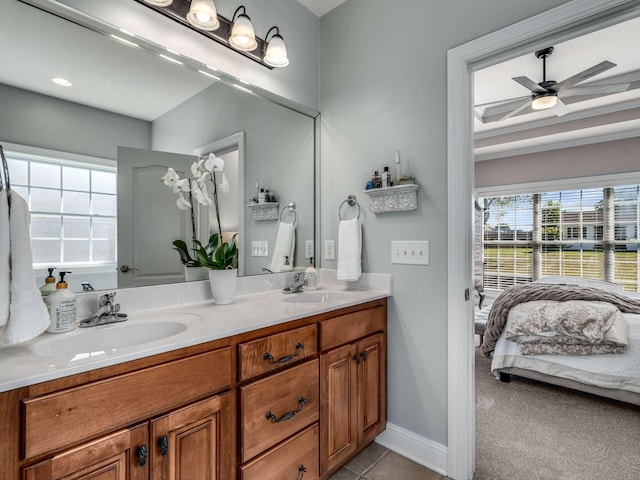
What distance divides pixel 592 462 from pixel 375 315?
141 centimetres

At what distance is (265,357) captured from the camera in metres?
1.22

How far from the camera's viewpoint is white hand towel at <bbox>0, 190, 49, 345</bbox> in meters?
0.88

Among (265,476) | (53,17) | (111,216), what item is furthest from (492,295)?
(53,17)

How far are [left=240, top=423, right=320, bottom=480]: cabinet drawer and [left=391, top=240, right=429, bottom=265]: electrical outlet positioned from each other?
93 centimetres

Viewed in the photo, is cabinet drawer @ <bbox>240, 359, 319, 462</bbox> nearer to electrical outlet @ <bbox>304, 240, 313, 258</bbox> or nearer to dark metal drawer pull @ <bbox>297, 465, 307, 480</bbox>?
dark metal drawer pull @ <bbox>297, 465, 307, 480</bbox>

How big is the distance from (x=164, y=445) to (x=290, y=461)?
0.58m

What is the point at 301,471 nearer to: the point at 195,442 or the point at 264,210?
the point at 195,442

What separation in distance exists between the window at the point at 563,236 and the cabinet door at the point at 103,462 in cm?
554

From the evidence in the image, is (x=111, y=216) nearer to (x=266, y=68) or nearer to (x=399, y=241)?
(x=266, y=68)

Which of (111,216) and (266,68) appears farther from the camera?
(266,68)

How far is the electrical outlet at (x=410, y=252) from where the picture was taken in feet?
5.69

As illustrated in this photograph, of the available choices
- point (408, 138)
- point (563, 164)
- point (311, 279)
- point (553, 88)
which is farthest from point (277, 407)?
point (563, 164)

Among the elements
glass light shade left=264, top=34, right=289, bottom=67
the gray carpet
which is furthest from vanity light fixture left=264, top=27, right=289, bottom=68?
the gray carpet

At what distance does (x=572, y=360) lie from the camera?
7.95 feet
